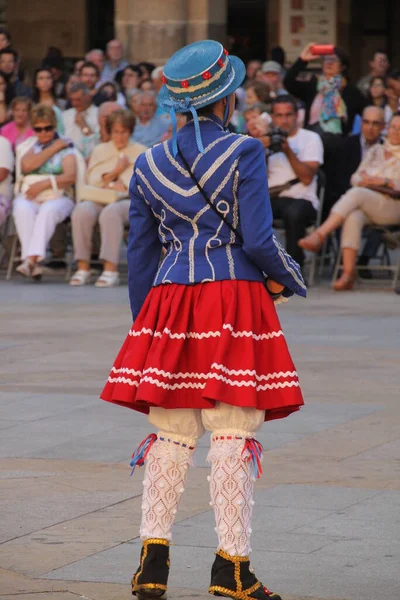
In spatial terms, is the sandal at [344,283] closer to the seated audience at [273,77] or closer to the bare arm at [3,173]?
the bare arm at [3,173]

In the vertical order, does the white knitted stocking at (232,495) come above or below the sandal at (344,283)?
above

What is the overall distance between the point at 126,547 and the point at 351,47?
74.7ft

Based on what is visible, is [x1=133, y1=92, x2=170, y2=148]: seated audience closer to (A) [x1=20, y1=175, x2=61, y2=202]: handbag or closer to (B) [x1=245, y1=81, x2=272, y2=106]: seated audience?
(B) [x1=245, y1=81, x2=272, y2=106]: seated audience

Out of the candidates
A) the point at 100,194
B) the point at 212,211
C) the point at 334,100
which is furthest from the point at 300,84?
the point at 212,211

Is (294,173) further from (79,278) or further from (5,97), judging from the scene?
(5,97)

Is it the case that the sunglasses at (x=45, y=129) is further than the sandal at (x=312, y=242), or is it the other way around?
the sunglasses at (x=45, y=129)

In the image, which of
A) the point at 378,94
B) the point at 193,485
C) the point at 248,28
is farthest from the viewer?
the point at 248,28

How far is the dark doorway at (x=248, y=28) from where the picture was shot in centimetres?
2941

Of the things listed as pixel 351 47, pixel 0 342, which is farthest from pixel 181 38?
pixel 0 342

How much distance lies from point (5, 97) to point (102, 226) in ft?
10.8

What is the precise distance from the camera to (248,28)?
2955 centimetres

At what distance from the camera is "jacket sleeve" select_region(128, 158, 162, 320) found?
4969 millimetres

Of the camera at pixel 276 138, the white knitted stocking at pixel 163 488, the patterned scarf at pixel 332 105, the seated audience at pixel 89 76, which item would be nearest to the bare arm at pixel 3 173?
the seated audience at pixel 89 76

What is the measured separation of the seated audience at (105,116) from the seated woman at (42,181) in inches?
13.8
